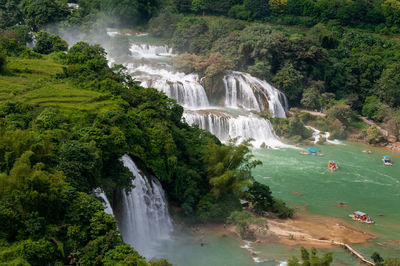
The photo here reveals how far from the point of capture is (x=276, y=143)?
3338cm

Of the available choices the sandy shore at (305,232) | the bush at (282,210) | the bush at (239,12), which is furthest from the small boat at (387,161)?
the bush at (239,12)

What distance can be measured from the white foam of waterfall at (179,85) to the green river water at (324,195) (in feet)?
21.1

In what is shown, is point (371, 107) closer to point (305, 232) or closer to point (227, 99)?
point (227, 99)

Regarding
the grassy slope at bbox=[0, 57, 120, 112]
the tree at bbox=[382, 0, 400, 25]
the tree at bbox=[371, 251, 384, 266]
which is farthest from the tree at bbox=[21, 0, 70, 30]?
the tree at bbox=[371, 251, 384, 266]

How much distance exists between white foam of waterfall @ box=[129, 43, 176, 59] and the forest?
46.1 inches

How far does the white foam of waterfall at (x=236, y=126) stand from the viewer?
106ft

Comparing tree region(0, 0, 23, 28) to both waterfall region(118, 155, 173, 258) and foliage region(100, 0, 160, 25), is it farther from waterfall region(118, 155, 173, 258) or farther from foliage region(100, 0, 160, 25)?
waterfall region(118, 155, 173, 258)

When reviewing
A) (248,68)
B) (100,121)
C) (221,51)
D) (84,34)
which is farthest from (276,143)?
(84,34)

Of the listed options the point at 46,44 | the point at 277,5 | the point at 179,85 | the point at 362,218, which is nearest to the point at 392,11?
the point at 277,5

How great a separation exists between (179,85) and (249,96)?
18.3ft

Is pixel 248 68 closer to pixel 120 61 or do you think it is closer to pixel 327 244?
pixel 120 61

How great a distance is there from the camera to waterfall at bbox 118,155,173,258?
1730cm

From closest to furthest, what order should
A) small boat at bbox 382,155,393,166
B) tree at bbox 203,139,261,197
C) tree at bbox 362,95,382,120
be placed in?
tree at bbox 203,139,261,197
small boat at bbox 382,155,393,166
tree at bbox 362,95,382,120

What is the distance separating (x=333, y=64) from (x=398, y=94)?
6016 millimetres
